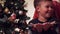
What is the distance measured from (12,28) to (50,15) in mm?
335

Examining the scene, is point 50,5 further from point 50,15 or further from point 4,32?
point 4,32

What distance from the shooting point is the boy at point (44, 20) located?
128cm

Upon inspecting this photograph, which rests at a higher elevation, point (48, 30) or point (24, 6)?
point (24, 6)

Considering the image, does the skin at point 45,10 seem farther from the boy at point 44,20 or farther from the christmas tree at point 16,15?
the christmas tree at point 16,15

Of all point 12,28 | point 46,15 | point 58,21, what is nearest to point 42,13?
point 46,15

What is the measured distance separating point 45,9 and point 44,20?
0.30 ft

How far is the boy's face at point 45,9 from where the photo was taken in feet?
4.27

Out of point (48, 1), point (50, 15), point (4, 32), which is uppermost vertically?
point (48, 1)

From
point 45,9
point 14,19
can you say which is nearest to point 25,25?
point 14,19

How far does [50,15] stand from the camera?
1299mm

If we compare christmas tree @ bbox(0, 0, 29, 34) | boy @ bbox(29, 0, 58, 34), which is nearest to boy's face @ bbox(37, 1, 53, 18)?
boy @ bbox(29, 0, 58, 34)

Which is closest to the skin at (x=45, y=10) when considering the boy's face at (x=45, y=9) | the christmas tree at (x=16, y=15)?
the boy's face at (x=45, y=9)

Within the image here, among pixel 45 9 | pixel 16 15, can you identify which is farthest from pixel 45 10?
pixel 16 15

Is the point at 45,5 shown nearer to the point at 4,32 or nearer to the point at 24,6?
the point at 24,6
